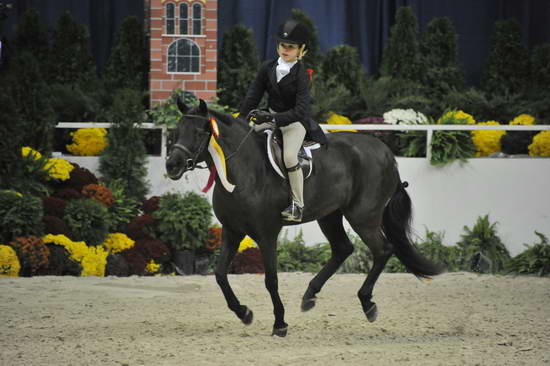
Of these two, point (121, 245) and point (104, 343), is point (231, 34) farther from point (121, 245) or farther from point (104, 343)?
point (104, 343)

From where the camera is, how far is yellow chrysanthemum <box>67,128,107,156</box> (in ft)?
36.0

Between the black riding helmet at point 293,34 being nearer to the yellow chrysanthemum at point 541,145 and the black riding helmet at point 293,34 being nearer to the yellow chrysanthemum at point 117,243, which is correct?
the yellow chrysanthemum at point 117,243

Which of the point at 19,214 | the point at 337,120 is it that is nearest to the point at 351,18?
the point at 337,120

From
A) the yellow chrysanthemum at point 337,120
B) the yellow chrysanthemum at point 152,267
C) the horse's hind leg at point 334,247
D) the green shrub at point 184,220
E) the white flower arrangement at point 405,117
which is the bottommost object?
the yellow chrysanthemum at point 152,267

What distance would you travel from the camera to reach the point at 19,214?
911 centimetres

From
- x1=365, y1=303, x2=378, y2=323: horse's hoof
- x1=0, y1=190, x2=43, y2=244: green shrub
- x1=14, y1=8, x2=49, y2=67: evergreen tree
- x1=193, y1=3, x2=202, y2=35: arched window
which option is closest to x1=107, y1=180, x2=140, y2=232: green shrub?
x1=0, y1=190, x2=43, y2=244: green shrub

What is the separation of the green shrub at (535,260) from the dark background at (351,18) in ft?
15.6

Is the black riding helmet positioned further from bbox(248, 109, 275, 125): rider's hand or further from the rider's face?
bbox(248, 109, 275, 125): rider's hand

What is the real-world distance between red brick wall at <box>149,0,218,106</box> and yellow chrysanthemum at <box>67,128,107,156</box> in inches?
39.4

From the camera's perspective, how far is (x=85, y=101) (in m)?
11.4

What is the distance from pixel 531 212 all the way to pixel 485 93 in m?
3.03

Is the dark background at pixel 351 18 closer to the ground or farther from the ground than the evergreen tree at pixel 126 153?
farther from the ground

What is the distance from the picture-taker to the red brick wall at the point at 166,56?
11539 mm

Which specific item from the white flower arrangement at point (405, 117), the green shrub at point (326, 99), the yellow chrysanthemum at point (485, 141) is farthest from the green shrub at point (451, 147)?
the green shrub at point (326, 99)
